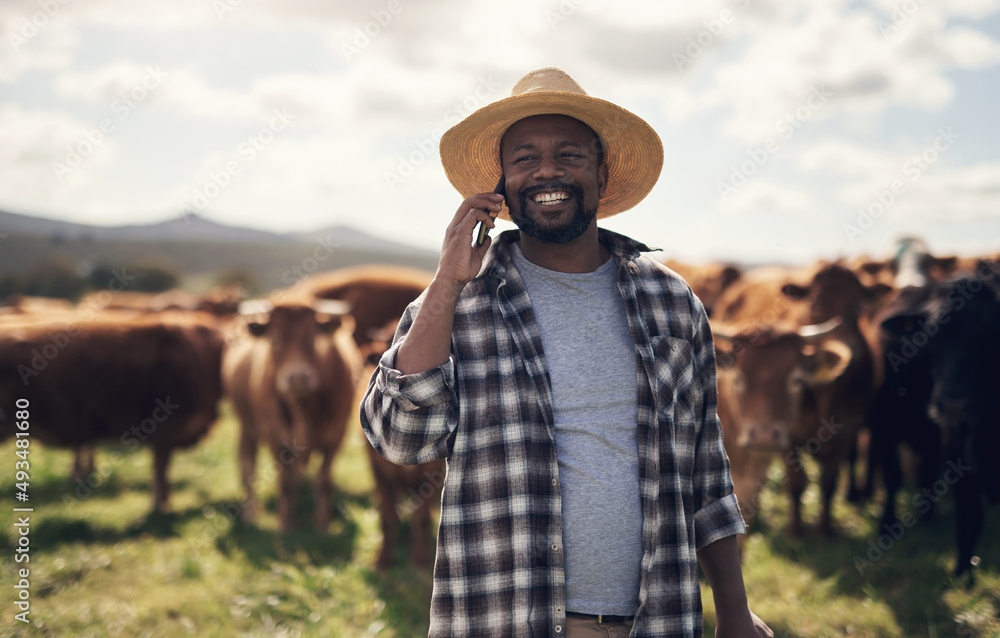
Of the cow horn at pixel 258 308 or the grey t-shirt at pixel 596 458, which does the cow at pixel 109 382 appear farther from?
the grey t-shirt at pixel 596 458

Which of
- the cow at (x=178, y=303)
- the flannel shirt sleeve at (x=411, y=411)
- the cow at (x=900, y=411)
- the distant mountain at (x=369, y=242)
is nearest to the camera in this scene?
the flannel shirt sleeve at (x=411, y=411)

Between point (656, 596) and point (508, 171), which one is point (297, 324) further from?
A: point (656, 596)

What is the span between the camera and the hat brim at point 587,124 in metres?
2.77

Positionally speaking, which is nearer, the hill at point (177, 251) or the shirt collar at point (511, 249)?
the shirt collar at point (511, 249)

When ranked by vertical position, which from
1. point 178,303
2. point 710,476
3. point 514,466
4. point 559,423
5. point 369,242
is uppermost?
point 369,242

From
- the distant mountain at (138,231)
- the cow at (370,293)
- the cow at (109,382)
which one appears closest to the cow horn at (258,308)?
the cow at (109,382)

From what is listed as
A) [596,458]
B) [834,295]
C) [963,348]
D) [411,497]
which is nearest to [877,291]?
[834,295]

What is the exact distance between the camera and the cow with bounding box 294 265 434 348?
10.1 meters

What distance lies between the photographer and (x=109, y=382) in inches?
322

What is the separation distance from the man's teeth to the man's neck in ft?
0.53

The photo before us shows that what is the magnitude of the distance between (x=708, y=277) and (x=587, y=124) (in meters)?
8.34

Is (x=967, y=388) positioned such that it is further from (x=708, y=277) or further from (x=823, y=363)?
(x=708, y=277)

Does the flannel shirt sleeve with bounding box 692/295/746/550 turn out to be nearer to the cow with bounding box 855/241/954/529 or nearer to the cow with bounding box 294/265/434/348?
the cow with bounding box 855/241/954/529

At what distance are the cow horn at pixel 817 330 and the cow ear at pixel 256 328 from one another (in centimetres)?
543
